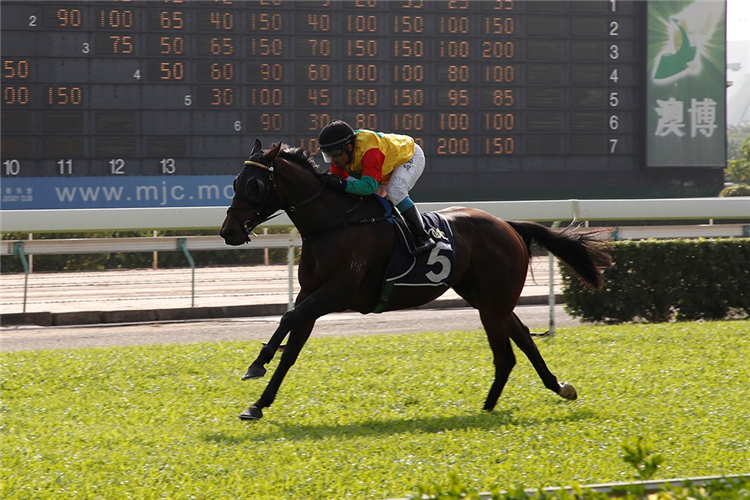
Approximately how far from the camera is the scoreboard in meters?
18.2

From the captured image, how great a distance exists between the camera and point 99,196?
1959cm

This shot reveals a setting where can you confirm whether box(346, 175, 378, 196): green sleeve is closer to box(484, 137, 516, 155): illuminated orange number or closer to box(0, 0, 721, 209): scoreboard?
box(0, 0, 721, 209): scoreboard

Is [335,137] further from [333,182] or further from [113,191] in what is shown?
[113,191]

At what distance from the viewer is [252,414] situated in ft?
17.1

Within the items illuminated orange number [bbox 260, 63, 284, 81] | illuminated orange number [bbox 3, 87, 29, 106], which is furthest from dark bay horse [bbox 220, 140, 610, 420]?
illuminated orange number [bbox 3, 87, 29, 106]

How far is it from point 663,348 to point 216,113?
13.0 m

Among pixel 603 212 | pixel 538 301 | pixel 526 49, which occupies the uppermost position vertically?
pixel 526 49

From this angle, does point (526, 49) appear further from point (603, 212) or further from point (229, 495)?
point (229, 495)

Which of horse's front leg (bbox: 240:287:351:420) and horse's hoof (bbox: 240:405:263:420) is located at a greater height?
horse's front leg (bbox: 240:287:351:420)

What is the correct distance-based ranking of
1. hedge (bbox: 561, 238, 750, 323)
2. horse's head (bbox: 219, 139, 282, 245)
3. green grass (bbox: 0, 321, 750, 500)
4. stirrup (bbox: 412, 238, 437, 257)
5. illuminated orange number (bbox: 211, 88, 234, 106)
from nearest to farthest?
1. green grass (bbox: 0, 321, 750, 500)
2. horse's head (bbox: 219, 139, 282, 245)
3. stirrup (bbox: 412, 238, 437, 257)
4. hedge (bbox: 561, 238, 750, 323)
5. illuminated orange number (bbox: 211, 88, 234, 106)

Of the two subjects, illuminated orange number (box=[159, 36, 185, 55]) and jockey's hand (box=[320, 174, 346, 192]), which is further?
illuminated orange number (box=[159, 36, 185, 55])

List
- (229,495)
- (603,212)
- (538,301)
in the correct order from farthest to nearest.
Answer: (538,301) → (603,212) → (229,495)

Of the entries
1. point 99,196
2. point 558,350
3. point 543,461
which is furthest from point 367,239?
point 99,196

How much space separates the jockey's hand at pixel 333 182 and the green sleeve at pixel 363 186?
4 centimetres
